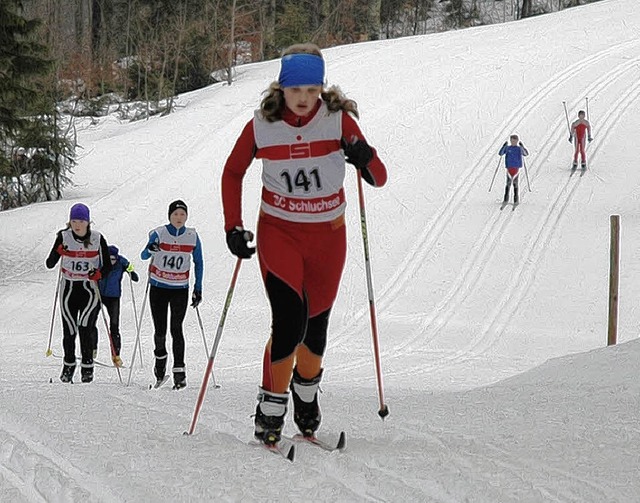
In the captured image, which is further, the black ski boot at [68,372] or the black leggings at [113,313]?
the black leggings at [113,313]

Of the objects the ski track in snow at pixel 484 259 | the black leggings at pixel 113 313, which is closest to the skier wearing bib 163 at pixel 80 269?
the black leggings at pixel 113 313

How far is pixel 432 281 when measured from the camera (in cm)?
1808

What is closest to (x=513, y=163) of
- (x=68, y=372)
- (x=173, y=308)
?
(x=173, y=308)

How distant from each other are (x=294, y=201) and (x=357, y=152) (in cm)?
41

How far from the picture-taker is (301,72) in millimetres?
4602

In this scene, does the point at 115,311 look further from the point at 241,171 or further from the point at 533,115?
the point at 533,115

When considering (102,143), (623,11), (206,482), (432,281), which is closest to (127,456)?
(206,482)

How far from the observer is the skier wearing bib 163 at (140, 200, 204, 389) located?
939 cm

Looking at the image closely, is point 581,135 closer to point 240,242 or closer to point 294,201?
point 294,201

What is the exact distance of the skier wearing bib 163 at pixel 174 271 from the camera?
9.39 metres

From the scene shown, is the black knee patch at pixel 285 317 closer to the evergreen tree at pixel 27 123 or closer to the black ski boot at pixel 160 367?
the black ski boot at pixel 160 367

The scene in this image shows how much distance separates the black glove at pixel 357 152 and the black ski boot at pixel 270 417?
4.16 feet

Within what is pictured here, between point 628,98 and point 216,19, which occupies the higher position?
point 216,19

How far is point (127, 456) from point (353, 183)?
66.1 feet
